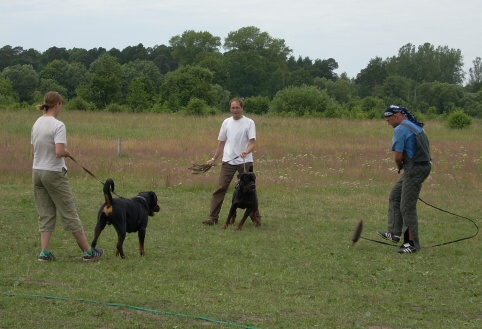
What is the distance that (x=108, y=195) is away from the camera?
307 inches

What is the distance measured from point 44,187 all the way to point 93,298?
2.13m

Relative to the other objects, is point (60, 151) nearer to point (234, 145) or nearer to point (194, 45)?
point (234, 145)

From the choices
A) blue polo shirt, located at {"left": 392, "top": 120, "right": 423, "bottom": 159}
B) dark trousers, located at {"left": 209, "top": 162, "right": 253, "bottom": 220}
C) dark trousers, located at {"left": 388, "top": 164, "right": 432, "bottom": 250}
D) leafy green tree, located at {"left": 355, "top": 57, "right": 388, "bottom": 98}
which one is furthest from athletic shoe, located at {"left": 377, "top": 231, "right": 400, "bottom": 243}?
leafy green tree, located at {"left": 355, "top": 57, "right": 388, "bottom": 98}

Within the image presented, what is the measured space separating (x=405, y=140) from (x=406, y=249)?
1407 mm

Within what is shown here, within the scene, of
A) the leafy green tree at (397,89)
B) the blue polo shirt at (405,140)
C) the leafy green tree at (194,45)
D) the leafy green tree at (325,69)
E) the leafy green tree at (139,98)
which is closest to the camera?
the blue polo shirt at (405,140)

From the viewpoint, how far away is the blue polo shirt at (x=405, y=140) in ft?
30.5

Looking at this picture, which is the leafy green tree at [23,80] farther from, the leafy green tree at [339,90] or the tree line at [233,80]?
the leafy green tree at [339,90]

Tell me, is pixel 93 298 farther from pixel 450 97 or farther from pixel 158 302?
pixel 450 97

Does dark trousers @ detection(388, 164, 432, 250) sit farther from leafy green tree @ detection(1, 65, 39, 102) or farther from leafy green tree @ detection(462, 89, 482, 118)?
leafy green tree @ detection(1, 65, 39, 102)

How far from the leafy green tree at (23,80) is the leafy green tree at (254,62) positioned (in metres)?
35.8

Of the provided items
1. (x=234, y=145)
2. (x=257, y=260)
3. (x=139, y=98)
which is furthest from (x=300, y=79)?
(x=257, y=260)

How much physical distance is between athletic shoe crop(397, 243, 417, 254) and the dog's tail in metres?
3.81

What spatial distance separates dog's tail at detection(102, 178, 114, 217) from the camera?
25.4ft

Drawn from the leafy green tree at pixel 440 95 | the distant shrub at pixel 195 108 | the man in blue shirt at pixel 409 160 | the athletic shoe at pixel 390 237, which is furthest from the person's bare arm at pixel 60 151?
the leafy green tree at pixel 440 95
